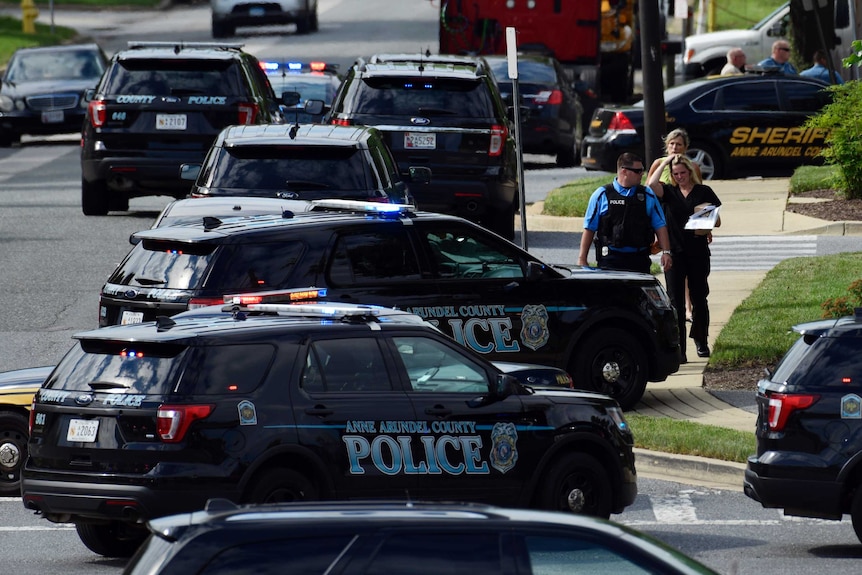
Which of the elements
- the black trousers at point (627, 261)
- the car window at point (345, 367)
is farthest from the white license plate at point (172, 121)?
the car window at point (345, 367)

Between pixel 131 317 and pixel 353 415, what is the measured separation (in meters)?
3.28

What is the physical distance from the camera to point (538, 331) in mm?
12758

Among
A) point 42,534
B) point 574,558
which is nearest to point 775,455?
point 42,534

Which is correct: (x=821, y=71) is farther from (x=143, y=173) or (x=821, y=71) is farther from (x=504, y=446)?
(x=504, y=446)

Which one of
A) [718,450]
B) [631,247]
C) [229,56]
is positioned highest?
[229,56]

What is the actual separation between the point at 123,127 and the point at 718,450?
1025 cm

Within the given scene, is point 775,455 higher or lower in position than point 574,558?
lower

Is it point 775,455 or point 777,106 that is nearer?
point 775,455

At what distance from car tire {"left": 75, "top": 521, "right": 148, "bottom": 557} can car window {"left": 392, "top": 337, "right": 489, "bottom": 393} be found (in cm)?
167

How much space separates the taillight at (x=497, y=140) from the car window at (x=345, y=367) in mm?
9791

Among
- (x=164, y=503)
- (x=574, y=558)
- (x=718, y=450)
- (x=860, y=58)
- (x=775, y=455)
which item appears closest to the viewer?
(x=574, y=558)

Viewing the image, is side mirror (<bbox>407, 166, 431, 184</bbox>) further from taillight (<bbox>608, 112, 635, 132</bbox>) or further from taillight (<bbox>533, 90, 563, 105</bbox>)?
taillight (<bbox>533, 90, 563, 105</bbox>)

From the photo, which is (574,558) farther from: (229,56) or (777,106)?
(777,106)

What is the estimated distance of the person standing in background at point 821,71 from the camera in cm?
2646
